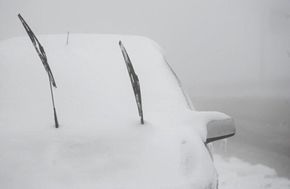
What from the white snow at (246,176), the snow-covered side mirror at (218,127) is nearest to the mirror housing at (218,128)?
the snow-covered side mirror at (218,127)

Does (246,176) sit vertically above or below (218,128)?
below

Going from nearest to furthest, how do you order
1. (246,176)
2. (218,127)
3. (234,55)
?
1. (218,127)
2. (246,176)
3. (234,55)

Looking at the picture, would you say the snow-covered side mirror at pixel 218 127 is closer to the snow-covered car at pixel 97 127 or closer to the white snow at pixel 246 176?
the snow-covered car at pixel 97 127

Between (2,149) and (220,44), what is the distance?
138 ft

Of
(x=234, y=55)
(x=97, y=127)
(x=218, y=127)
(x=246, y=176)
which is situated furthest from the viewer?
(x=234, y=55)

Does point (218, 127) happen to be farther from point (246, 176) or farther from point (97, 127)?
point (246, 176)

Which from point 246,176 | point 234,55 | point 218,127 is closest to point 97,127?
point 218,127

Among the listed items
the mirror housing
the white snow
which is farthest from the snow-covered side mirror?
the white snow

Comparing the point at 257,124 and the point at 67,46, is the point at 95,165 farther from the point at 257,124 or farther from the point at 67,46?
the point at 257,124

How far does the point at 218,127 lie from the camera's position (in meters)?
2.21

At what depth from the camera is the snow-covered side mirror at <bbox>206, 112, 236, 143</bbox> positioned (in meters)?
2.16

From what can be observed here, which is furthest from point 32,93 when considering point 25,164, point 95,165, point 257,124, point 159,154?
point 257,124

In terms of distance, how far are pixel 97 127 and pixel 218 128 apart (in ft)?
2.86

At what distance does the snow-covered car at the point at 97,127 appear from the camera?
1650mm
